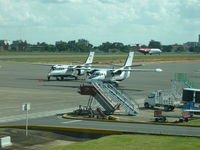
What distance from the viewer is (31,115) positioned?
4272cm

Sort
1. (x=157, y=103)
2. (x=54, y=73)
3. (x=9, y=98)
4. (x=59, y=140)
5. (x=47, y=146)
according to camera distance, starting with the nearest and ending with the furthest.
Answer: (x=47, y=146), (x=59, y=140), (x=157, y=103), (x=9, y=98), (x=54, y=73)

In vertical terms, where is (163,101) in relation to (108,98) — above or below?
below

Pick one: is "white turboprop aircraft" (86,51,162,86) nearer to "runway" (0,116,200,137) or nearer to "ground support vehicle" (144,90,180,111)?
"ground support vehicle" (144,90,180,111)

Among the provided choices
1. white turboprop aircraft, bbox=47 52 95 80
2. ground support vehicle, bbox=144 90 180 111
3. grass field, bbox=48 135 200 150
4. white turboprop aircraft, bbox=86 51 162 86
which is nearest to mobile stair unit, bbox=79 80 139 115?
ground support vehicle, bbox=144 90 180 111

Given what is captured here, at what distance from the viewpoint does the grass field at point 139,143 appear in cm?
2605

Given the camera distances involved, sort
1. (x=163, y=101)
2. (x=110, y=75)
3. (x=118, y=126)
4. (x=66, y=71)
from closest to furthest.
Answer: (x=118, y=126) < (x=163, y=101) < (x=110, y=75) < (x=66, y=71)

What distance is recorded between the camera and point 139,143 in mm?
27422

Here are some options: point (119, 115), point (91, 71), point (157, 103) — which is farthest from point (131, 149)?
point (91, 71)

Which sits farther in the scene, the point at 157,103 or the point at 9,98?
the point at 9,98

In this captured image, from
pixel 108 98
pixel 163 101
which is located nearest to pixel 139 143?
pixel 108 98

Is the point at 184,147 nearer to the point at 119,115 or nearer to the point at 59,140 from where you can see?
the point at 59,140

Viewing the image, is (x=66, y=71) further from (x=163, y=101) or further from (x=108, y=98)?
(x=108, y=98)

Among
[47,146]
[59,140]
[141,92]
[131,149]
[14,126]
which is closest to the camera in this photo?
[131,149]

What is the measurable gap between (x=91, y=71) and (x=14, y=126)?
39916 mm
